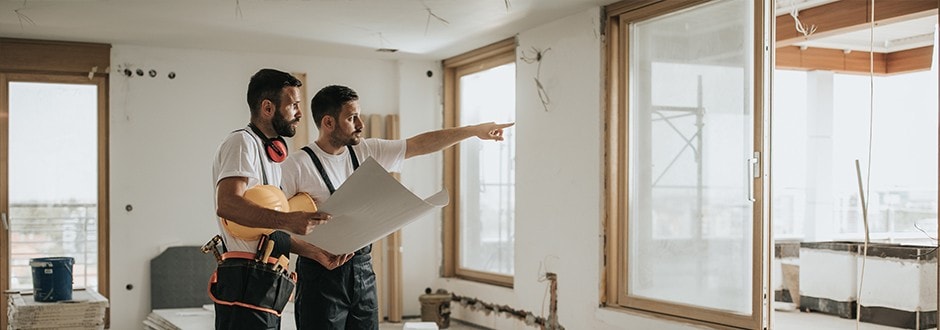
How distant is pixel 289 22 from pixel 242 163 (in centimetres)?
366

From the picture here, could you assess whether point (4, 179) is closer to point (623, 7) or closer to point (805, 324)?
point (623, 7)

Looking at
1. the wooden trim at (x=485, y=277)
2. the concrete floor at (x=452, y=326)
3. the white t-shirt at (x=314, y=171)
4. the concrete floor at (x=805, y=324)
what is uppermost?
the white t-shirt at (x=314, y=171)

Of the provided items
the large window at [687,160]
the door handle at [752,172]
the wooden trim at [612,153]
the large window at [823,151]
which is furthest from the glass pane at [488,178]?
the large window at [823,151]

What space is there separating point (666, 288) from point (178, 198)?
3.91 meters

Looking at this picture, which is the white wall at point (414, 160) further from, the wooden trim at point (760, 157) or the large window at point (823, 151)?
the large window at point (823, 151)

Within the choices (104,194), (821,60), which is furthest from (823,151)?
(104,194)

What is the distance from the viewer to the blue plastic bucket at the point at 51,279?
5418mm

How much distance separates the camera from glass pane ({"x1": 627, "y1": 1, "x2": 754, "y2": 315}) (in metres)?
4.57

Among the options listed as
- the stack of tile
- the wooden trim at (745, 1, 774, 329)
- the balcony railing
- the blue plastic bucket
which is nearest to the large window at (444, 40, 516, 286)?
the wooden trim at (745, 1, 774, 329)

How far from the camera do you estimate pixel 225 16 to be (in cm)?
574

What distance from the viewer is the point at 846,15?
6.59 meters

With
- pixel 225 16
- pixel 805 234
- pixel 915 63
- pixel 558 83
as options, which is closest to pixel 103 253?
pixel 225 16

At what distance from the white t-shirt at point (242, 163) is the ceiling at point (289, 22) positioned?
9.40 ft

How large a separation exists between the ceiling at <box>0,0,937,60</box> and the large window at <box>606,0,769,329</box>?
51 centimetres
